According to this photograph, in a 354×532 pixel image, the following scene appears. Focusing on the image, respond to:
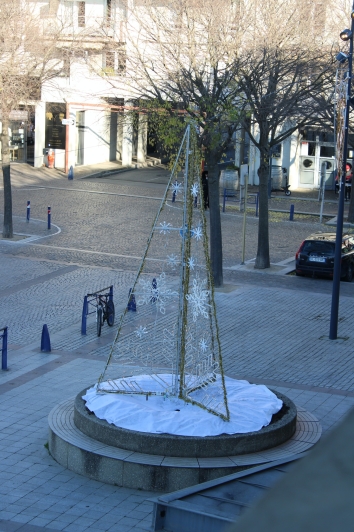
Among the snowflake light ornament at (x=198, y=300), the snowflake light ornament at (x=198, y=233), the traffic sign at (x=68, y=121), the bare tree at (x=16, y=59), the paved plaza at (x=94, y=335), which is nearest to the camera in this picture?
the paved plaza at (x=94, y=335)

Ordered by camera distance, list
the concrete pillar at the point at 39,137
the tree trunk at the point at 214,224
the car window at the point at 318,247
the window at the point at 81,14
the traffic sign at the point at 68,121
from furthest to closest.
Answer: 1. the concrete pillar at the point at 39,137
2. the traffic sign at the point at 68,121
3. the window at the point at 81,14
4. the car window at the point at 318,247
5. the tree trunk at the point at 214,224

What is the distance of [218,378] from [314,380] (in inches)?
124

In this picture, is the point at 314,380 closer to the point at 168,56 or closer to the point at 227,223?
the point at 168,56

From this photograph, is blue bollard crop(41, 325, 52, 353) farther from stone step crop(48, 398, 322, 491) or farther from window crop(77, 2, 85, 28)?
window crop(77, 2, 85, 28)

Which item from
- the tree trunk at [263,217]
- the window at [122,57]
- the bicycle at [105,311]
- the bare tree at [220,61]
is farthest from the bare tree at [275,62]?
the bicycle at [105,311]

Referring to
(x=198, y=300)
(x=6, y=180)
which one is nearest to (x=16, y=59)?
(x=6, y=180)

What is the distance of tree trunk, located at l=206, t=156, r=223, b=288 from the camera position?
19.9 metres

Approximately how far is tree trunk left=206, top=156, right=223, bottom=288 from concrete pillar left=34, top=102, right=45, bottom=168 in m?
26.6

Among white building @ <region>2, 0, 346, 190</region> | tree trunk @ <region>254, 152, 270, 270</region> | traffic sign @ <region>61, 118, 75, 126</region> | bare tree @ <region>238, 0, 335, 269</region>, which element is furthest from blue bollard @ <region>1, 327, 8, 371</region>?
traffic sign @ <region>61, 118, 75, 126</region>

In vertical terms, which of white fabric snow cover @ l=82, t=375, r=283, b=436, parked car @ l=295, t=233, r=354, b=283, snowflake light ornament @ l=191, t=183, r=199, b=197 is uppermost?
snowflake light ornament @ l=191, t=183, r=199, b=197

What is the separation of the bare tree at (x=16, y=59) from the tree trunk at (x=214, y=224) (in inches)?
315

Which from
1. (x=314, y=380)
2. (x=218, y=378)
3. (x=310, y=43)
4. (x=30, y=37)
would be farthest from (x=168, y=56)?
(x=218, y=378)

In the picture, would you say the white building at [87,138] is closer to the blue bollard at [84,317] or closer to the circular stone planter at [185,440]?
the blue bollard at [84,317]

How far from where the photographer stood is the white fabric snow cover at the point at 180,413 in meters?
9.29
